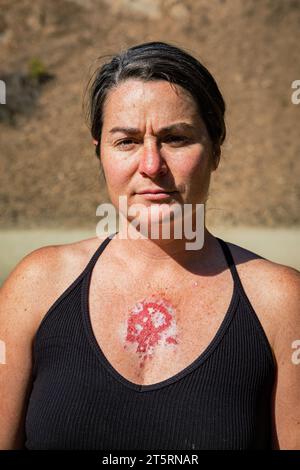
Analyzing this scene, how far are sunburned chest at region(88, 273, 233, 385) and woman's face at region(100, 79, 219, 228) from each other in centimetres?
31

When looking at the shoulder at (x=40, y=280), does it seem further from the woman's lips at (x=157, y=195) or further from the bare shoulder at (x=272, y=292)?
the bare shoulder at (x=272, y=292)

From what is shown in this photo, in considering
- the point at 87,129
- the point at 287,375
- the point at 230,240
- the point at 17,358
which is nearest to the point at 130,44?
the point at 87,129

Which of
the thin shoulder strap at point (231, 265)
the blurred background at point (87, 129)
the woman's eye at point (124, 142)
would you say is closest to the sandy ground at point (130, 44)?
the blurred background at point (87, 129)

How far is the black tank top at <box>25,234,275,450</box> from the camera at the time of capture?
219 centimetres

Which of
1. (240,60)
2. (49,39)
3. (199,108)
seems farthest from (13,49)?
(199,108)

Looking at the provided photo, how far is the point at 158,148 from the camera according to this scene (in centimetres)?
230

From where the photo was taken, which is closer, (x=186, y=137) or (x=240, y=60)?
(x=186, y=137)

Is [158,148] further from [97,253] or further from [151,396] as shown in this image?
[151,396]

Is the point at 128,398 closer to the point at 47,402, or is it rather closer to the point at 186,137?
the point at 47,402

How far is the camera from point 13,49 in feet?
57.4

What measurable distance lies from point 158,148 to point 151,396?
2.39 ft

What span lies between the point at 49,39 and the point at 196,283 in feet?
→ 54.2

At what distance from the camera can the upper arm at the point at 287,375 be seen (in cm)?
225

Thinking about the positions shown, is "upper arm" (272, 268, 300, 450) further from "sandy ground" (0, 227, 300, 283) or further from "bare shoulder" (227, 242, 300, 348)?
"sandy ground" (0, 227, 300, 283)
